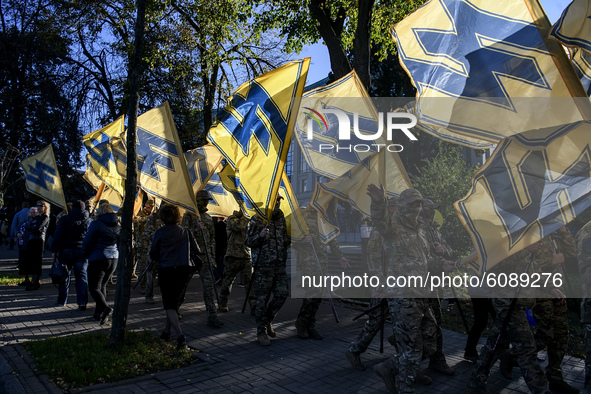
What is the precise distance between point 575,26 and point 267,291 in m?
4.70

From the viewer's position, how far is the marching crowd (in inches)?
176

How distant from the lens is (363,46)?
431 inches

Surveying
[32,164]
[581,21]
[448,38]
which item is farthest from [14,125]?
[581,21]

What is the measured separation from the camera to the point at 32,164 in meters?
12.6

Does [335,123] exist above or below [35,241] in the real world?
above

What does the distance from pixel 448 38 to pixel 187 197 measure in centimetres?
418

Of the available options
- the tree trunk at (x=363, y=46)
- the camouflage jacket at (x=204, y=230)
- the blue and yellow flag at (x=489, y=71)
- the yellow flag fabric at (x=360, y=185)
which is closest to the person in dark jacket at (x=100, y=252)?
the camouflage jacket at (x=204, y=230)

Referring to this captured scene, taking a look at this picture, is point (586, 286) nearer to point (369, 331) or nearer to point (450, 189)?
point (369, 331)

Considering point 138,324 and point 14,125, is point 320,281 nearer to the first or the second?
point 138,324

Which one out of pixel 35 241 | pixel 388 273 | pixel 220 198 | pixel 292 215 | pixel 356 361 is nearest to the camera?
pixel 388 273

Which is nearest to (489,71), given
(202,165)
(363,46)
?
(202,165)

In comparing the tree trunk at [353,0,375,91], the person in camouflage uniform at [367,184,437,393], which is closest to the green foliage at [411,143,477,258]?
the tree trunk at [353,0,375,91]

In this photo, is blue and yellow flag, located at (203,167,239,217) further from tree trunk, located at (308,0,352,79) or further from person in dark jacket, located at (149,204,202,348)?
person in dark jacket, located at (149,204,202,348)

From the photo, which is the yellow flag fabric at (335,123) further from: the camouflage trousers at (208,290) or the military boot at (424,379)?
the military boot at (424,379)
